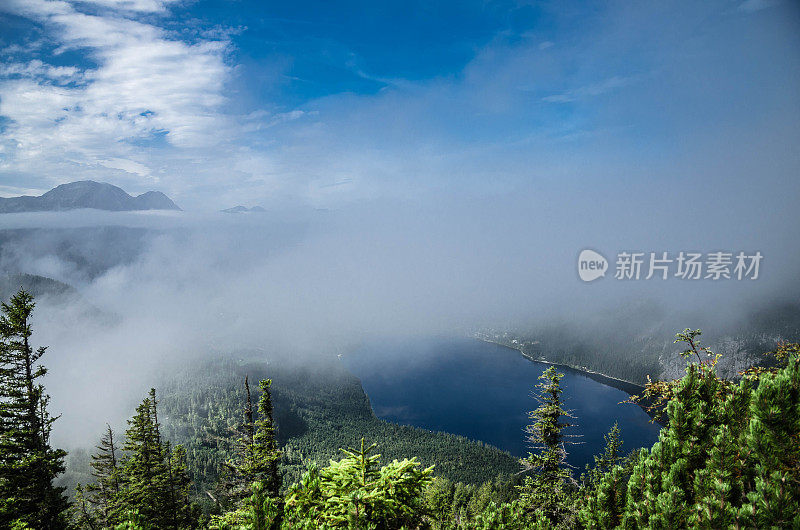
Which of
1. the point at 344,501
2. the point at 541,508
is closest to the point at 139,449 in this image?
the point at 541,508

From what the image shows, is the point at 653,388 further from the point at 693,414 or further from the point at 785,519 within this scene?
the point at 785,519

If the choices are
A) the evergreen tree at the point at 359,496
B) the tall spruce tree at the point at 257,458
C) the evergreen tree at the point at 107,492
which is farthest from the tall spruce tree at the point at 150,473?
the evergreen tree at the point at 359,496

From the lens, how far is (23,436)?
18.9 meters

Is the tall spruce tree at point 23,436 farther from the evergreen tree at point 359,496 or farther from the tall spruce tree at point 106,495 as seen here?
the evergreen tree at point 359,496

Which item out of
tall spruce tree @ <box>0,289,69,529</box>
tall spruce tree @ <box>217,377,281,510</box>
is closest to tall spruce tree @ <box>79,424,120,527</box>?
tall spruce tree @ <box>0,289,69,529</box>

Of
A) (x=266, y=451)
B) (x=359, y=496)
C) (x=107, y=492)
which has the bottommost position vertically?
(x=107, y=492)

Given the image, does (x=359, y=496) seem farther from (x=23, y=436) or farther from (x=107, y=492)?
(x=107, y=492)

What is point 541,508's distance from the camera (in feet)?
67.8

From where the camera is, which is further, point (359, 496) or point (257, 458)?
point (257, 458)

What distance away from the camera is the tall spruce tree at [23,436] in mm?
18203

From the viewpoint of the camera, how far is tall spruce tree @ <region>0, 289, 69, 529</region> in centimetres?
1820

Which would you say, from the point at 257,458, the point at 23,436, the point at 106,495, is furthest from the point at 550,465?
the point at 106,495

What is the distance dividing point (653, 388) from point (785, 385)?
6449mm

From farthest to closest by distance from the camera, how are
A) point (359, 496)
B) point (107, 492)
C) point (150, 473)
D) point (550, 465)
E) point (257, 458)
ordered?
point (107, 492) → point (150, 473) → point (550, 465) → point (257, 458) → point (359, 496)
